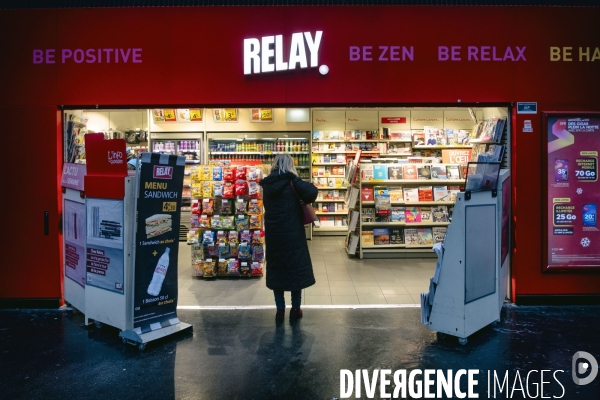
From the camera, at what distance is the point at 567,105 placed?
5680 millimetres

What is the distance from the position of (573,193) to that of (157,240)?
4875 mm

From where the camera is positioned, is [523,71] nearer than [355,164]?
Yes

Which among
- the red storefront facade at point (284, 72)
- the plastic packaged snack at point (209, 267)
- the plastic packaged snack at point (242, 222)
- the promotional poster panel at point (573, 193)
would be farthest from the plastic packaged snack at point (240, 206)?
the promotional poster panel at point (573, 193)

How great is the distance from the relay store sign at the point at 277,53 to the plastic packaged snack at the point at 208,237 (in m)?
2.65

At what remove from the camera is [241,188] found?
7195 mm

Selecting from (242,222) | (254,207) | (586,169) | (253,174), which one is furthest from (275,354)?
(586,169)

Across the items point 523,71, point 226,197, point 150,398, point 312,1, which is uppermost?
point 312,1

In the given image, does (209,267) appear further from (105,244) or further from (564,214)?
(564,214)

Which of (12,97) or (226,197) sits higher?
(12,97)

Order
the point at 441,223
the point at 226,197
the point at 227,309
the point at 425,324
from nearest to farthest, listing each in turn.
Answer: the point at 425,324 < the point at 227,309 < the point at 226,197 < the point at 441,223

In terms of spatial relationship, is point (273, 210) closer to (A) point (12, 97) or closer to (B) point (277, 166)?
(B) point (277, 166)

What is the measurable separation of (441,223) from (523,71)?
12.5 feet

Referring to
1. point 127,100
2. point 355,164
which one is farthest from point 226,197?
point 355,164

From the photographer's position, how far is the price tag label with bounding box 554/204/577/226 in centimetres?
568
